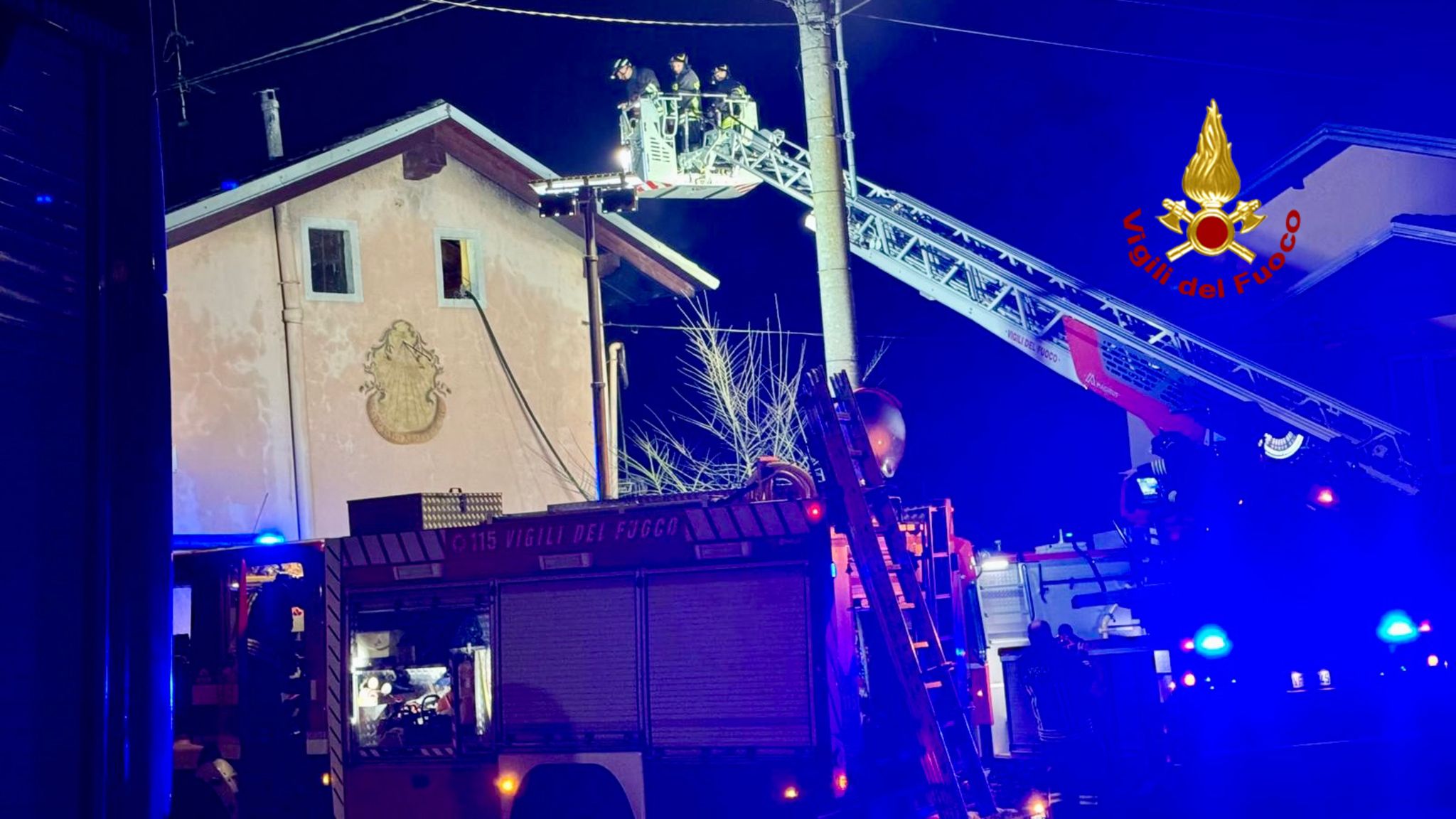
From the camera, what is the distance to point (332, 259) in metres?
20.5

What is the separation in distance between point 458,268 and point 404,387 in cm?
215

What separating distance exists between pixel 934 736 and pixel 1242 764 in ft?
Result: 22.8

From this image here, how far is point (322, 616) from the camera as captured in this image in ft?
32.5

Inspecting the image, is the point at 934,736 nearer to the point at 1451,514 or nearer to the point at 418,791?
the point at 418,791

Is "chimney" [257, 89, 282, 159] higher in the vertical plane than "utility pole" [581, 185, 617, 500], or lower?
higher

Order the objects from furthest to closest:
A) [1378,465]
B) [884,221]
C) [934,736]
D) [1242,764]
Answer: [884,221] → [1378,465] → [1242,764] → [934,736]

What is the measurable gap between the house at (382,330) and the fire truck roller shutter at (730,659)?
1113 centimetres

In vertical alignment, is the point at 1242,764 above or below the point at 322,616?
below

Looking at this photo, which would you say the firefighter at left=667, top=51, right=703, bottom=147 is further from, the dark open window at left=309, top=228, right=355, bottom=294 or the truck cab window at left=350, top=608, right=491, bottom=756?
the truck cab window at left=350, top=608, right=491, bottom=756

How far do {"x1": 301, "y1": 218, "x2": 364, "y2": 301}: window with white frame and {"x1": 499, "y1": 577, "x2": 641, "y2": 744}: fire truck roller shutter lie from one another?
12036mm

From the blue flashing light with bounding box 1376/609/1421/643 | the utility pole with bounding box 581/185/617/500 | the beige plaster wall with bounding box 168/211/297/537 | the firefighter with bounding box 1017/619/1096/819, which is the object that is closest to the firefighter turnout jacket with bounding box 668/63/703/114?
the utility pole with bounding box 581/185/617/500

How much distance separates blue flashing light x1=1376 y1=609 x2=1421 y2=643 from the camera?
1346 cm

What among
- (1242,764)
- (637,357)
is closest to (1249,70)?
(637,357)

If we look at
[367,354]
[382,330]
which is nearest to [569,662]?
[367,354]
